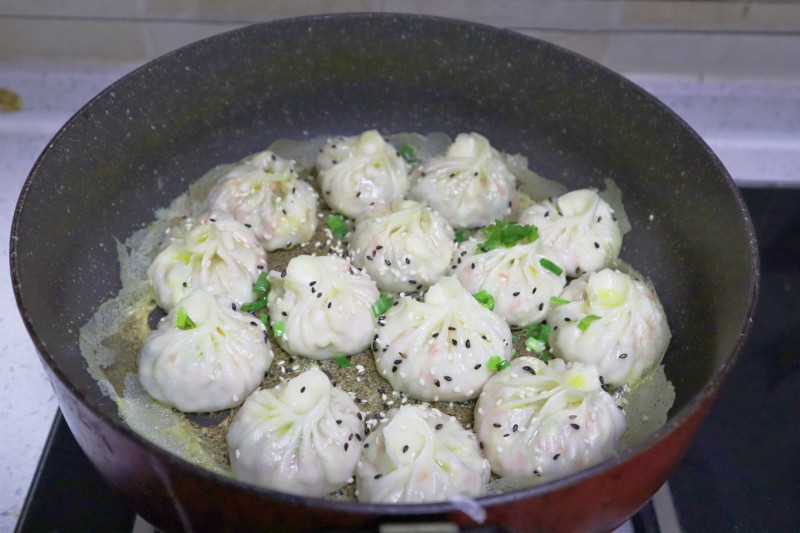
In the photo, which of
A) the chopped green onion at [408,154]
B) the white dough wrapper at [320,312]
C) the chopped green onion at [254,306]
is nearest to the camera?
the white dough wrapper at [320,312]

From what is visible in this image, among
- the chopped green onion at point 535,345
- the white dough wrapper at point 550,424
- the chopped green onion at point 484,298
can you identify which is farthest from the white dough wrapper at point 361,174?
the white dough wrapper at point 550,424

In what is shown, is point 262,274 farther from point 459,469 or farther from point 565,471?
point 565,471

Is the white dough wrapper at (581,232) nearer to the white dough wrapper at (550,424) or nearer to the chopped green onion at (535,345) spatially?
the chopped green onion at (535,345)

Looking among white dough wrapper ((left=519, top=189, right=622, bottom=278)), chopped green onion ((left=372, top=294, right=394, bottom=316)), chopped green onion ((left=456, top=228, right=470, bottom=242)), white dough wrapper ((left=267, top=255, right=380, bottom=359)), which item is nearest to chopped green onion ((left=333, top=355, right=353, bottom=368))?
white dough wrapper ((left=267, top=255, right=380, bottom=359))

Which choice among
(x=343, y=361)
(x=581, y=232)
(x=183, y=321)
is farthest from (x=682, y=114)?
(x=183, y=321)

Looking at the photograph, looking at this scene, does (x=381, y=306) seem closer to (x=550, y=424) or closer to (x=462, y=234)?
(x=462, y=234)

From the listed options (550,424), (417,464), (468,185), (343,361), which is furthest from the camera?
(468,185)
